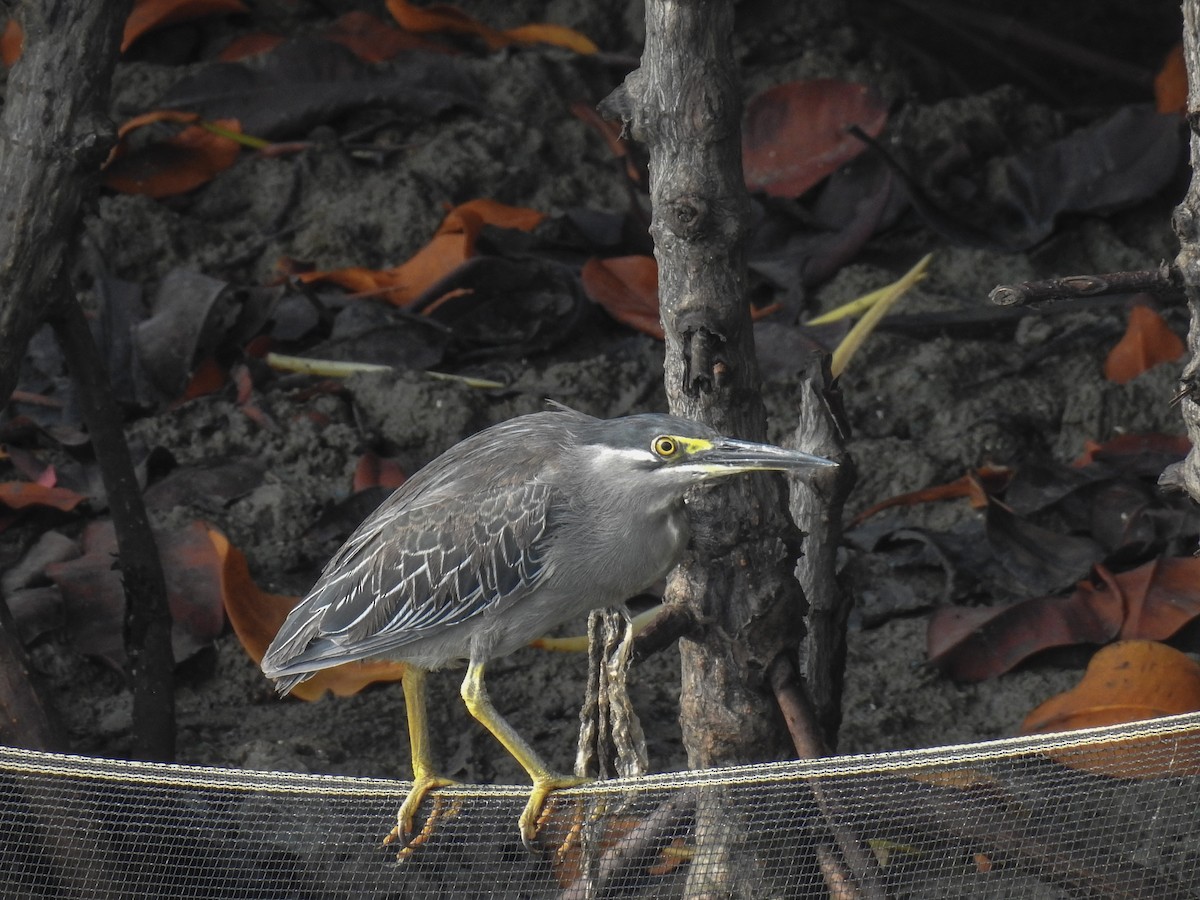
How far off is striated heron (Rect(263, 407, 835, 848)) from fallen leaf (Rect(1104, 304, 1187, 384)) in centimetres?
273

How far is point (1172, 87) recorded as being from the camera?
649 cm

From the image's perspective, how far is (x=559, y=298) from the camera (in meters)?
6.09

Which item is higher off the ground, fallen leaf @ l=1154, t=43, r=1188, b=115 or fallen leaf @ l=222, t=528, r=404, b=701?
fallen leaf @ l=1154, t=43, r=1188, b=115

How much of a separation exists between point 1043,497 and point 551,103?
119 inches

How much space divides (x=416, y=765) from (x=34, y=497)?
201 centimetres

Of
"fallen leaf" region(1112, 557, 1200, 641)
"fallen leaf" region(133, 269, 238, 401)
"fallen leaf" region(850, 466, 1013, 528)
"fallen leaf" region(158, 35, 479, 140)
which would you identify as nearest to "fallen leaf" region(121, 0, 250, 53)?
"fallen leaf" region(158, 35, 479, 140)

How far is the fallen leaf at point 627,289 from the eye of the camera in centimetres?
595

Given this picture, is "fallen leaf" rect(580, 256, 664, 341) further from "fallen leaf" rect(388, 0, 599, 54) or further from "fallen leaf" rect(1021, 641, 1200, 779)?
"fallen leaf" rect(1021, 641, 1200, 779)

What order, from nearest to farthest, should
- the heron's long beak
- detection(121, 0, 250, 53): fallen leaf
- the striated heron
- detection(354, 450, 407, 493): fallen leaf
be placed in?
1. the heron's long beak
2. the striated heron
3. detection(354, 450, 407, 493): fallen leaf
4. detection(121, 0, 250, 53): fallen leaf

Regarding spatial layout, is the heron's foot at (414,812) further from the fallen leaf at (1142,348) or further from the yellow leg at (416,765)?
the fallen leaf at (1142,348)

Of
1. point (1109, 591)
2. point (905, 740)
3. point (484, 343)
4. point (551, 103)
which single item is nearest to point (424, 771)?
point (905, 740)

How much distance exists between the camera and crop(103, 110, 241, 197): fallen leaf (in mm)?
6426

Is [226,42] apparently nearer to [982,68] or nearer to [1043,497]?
[982,68]

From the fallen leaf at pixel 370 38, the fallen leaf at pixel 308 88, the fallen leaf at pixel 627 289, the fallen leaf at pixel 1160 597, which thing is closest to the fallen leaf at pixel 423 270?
the fallen leaf at pixel 627 289
